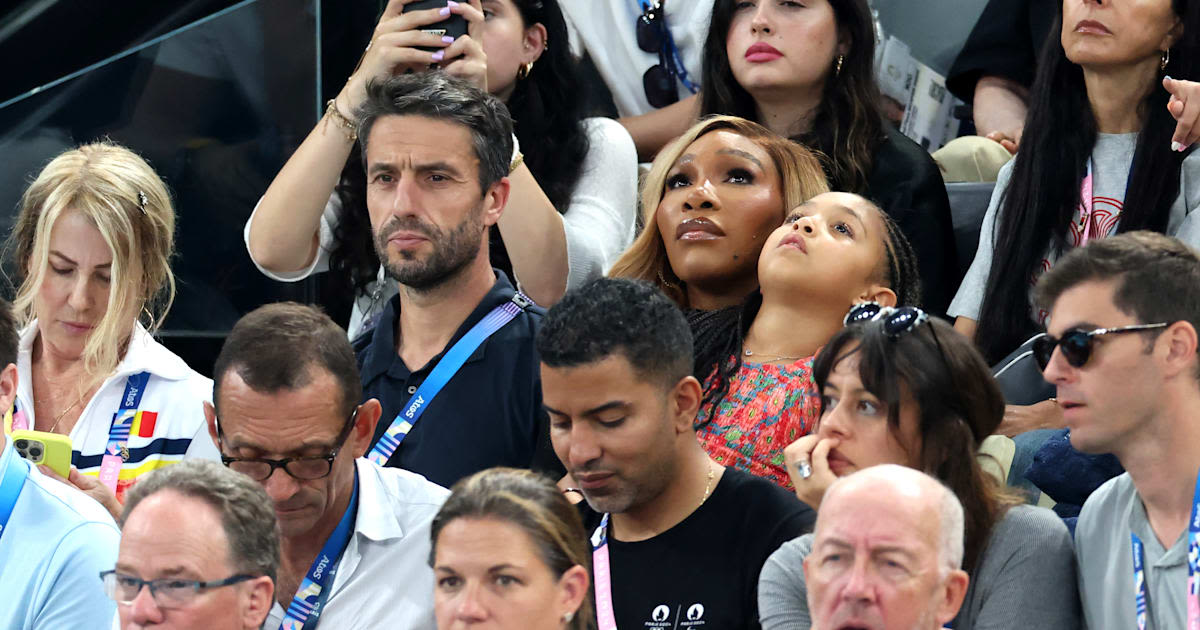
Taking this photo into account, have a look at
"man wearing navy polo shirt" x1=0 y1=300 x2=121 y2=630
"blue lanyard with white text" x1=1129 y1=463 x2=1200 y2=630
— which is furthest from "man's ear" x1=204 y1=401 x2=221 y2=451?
"blue lanyard with white text" x1=1129 y1=463 x2=1200 y2=630

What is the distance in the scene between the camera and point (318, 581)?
3.13 m

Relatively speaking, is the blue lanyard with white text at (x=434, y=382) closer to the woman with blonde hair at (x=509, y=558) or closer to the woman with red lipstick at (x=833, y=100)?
the woman with blonde hair at (x=509, y=558)

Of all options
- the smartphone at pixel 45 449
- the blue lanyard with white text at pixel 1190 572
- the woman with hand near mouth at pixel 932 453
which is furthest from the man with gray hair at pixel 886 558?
the smartphone at pixel 45 449

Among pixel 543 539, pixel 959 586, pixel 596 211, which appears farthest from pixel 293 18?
pixel 959 586

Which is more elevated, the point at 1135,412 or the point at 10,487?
the point at 1135,412

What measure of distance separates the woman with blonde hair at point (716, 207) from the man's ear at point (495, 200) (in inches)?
13.7

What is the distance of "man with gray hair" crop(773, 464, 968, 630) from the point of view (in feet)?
8.15

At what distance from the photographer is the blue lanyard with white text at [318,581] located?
310 cm

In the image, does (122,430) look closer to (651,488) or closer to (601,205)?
(601,205)

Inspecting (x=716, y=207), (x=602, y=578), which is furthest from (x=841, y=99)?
(x=602, y=578)

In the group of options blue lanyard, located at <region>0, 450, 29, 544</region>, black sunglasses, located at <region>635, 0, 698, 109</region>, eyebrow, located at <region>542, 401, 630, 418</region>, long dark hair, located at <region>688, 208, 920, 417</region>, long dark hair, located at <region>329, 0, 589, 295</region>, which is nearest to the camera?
eyebrow, located at <region>542, 401, 630, 418</region>

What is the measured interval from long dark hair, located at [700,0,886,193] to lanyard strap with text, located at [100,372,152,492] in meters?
1.58

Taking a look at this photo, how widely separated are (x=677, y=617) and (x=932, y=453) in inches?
20.1

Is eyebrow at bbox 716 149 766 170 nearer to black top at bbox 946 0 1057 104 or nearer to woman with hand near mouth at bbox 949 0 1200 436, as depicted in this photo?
woman with hand near mouth at bbox 949 0 1200 436
